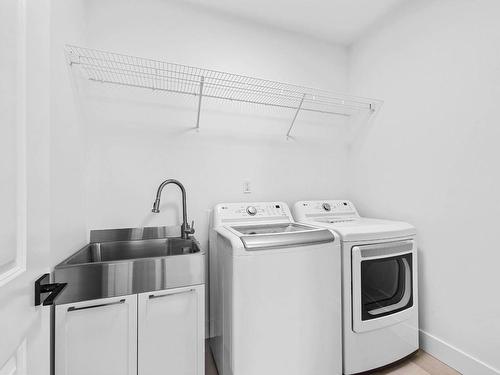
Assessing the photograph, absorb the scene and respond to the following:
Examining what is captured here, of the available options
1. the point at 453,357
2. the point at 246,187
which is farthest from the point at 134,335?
the point at 453,357

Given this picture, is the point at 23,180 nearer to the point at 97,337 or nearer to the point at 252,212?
the point at 97,337

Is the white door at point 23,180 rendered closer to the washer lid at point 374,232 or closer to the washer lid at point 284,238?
the washer lid at point 284,238

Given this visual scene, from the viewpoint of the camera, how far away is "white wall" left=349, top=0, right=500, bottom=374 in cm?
146

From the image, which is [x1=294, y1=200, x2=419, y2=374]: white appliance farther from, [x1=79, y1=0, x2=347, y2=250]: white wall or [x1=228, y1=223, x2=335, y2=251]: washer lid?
[x1=79, y1=0, x2=347, y2=250]: white wall

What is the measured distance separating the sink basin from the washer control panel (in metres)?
0.31

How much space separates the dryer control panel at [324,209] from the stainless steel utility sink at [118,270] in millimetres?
965

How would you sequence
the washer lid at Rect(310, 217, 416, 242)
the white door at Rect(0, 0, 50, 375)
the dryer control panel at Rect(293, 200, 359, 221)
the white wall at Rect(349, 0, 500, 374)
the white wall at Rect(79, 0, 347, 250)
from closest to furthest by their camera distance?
the white door at Rect(0, 0, 50, 375) < the white wall at Rect(349, 0, 500, 374) < the washer lid at Rect(310, 217, 416, 242) < the white wall at Rect(79, 0, 347, 250) < the dryer control panel at Rect(293, 200, 359, 221)

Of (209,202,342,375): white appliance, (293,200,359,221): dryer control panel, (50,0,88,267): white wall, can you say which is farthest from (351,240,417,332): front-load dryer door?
(50,0,88,267): white wall

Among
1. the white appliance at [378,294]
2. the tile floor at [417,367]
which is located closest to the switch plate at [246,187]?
the white appliance at [378,294]

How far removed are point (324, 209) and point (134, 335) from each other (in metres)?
1.69

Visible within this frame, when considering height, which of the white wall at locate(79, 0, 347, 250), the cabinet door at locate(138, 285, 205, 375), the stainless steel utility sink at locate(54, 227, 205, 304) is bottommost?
the cabinet door at locate(138, 285, 205, 375)

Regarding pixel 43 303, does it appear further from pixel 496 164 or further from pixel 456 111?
pixel 456 111

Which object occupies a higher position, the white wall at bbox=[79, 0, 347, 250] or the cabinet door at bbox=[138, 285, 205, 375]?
the white wall at bbox=[79, 0, 347, 250]

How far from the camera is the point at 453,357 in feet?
5.29
